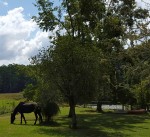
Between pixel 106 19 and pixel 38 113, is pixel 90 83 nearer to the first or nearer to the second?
pixel 38 113

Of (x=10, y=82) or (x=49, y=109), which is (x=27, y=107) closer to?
(x=49, y=109)

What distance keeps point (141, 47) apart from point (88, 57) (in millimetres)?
17496

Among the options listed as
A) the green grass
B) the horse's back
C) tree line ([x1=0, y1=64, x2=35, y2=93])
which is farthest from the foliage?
tree line ([x1=0, y1=64, x2=35, y2=93])

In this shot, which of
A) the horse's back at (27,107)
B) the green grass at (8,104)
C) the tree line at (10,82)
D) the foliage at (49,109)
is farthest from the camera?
the tree line at (10,82)

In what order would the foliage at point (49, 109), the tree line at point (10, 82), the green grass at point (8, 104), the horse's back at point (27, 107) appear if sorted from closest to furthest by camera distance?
the foliage at point (49, 109), the horse's back at point (27, 107), the green grass at point (8, 104), the tree line at point (10, 82)

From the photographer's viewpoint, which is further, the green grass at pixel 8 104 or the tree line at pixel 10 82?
the tree line at pixel 10 82

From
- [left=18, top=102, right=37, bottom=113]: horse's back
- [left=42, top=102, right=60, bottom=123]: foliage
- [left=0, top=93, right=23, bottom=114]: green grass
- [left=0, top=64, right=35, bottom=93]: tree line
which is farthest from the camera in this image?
[left=0, top=64, right=35, bottom=93]: tree line

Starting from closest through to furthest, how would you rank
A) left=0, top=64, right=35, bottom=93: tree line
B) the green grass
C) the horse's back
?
the horse's back < the green grass < left=0, top=64, right=35, bottom=93: tree line

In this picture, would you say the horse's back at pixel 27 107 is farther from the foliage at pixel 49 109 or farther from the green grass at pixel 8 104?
the green grass at pixel 8 104

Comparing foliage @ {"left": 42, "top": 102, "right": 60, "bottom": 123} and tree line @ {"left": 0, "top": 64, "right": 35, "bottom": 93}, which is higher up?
tree line @ {"left": 0, "top": 64, "right": 35, "bottom": 93}

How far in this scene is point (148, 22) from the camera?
1102 centimetres

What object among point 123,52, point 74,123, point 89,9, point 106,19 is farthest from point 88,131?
point 106,19

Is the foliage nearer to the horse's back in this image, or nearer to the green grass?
the horse's back

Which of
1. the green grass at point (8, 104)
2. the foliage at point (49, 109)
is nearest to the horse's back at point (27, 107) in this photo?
the foliage at point (49, 109)
